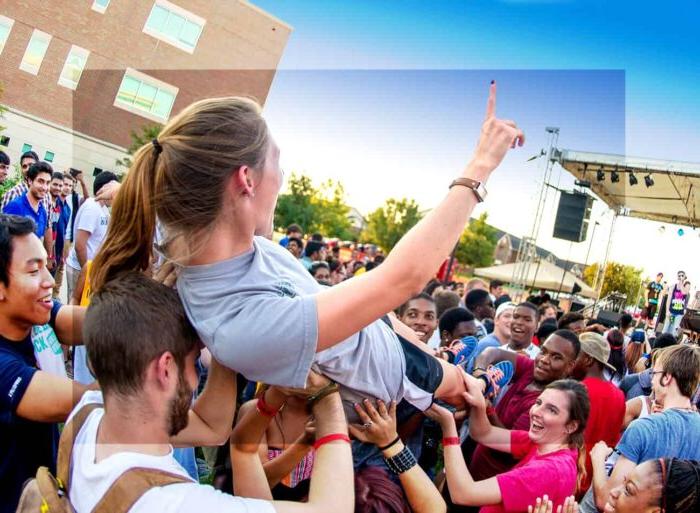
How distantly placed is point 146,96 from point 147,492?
22223mm

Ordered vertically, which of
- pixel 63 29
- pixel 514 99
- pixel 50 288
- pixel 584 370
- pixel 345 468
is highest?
pixel 63 29

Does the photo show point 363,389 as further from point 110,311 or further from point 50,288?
point 50,288

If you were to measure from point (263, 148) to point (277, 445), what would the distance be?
128cm

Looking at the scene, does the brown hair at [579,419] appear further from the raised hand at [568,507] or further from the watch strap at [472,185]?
the watch strap at [472,185]

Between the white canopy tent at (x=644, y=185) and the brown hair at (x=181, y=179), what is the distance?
9534mm

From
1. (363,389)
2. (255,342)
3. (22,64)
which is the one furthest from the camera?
(22,64)

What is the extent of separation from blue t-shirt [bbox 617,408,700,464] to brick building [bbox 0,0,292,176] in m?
2.63

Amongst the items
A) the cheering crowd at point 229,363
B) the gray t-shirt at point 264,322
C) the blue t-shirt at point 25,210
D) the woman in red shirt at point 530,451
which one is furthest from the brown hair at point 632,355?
the blue t-shirt at point 25,210

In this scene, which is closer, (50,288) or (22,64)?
(50,288)

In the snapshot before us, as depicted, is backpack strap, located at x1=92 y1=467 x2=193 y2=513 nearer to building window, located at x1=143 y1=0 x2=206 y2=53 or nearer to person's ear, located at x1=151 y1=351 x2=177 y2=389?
person's ear, located at x1=151 y1=351 x2=177 y2=389

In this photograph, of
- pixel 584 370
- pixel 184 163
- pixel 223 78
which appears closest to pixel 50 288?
pixel 184 163

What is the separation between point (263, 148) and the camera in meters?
1.48

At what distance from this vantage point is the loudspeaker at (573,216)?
14.2 metres

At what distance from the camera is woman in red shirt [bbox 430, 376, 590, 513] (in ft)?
8.14
